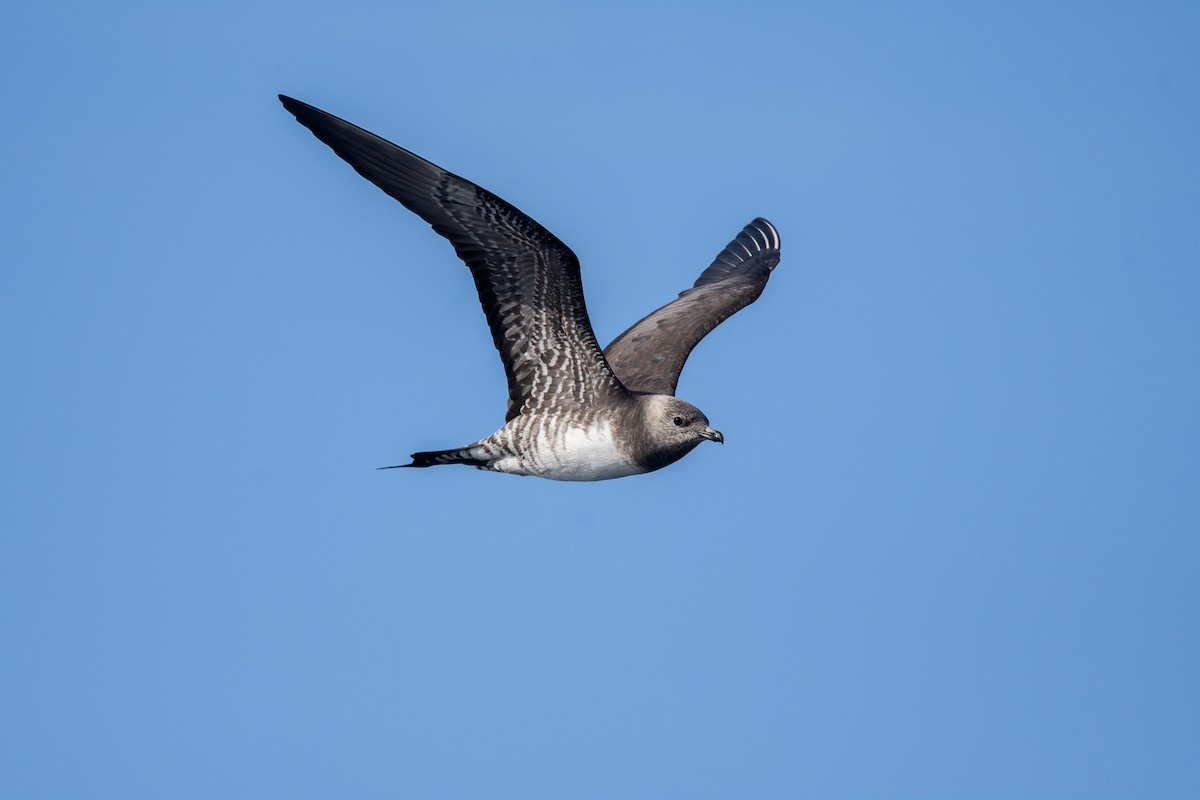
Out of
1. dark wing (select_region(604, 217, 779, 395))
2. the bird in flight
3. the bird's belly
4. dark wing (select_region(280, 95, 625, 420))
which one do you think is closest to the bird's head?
the bird in flight

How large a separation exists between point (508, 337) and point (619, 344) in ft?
10.0

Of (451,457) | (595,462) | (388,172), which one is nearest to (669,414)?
(595,462)

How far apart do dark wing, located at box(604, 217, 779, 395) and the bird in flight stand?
2.77 feet

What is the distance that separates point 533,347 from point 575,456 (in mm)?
1120

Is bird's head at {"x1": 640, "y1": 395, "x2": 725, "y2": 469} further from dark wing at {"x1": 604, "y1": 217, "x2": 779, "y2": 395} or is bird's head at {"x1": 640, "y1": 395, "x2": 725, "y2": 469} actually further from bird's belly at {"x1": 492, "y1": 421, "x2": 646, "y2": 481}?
dark wing at {"x1": 604, "y1": 217, "x2": 779, "y2": 395}

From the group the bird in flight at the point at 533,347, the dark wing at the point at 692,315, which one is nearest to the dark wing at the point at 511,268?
the bird in flight at the point at 533,347

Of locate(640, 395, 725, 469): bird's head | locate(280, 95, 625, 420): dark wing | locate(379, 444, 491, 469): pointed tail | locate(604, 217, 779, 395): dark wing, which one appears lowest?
locate(379, 444, 491, 469): pointed tail

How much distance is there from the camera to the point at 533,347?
14.7m

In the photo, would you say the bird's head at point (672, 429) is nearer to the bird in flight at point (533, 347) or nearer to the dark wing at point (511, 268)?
the bird in flight at point (533, 347)

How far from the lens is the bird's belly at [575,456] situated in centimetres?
1451

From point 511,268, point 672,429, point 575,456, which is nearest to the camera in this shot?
point 511,268

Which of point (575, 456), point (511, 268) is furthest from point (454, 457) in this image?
point (511, 268)

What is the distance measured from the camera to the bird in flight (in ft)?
44.2

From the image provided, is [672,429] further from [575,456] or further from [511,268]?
[511,268]
